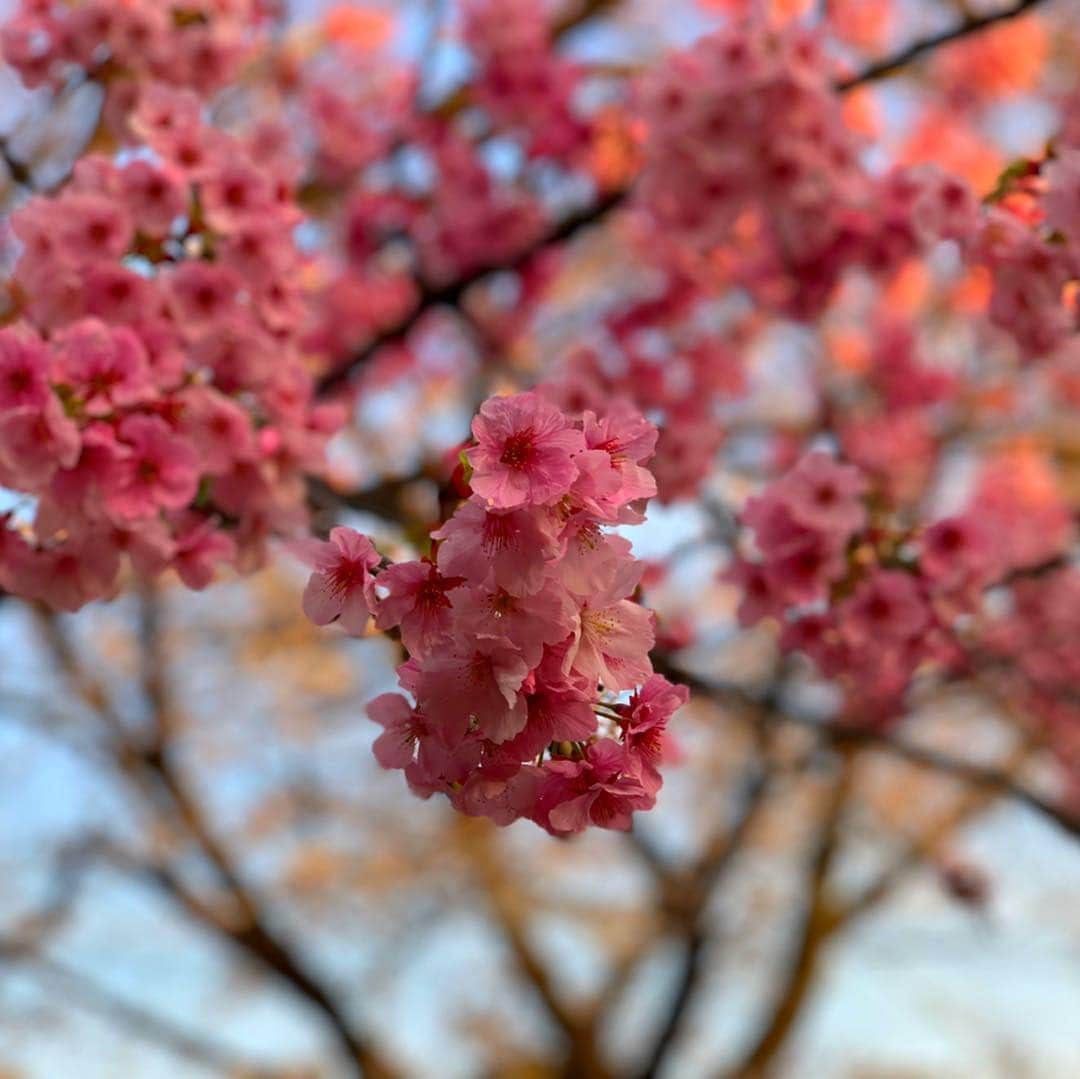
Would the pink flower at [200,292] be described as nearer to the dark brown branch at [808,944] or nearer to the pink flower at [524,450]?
the pink flower at [524,450]

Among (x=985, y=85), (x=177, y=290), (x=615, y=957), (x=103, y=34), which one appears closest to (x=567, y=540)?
(x=177, y=290)

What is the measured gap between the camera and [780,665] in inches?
176

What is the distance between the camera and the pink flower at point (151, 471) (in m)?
1.73

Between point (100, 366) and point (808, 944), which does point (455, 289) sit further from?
point (808, 944)

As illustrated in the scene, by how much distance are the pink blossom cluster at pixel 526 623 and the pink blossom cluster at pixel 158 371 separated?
2.28 ft

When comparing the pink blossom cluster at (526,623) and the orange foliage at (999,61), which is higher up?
the pink blossom cluster at (526,623)

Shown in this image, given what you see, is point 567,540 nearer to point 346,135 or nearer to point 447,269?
point 447,269

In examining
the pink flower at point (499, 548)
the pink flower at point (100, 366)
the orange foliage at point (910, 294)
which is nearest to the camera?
the pink flower at point (499, 548)

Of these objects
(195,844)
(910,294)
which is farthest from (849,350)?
(195,844)

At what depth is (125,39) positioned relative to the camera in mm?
2639

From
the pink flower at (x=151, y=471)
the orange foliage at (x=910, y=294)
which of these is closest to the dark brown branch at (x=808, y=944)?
the orange foliage at (x=910, y=294)

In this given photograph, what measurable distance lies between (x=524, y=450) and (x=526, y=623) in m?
0.19

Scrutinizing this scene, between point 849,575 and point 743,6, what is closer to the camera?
point 849,575

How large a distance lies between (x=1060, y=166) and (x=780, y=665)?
9.22 ft
